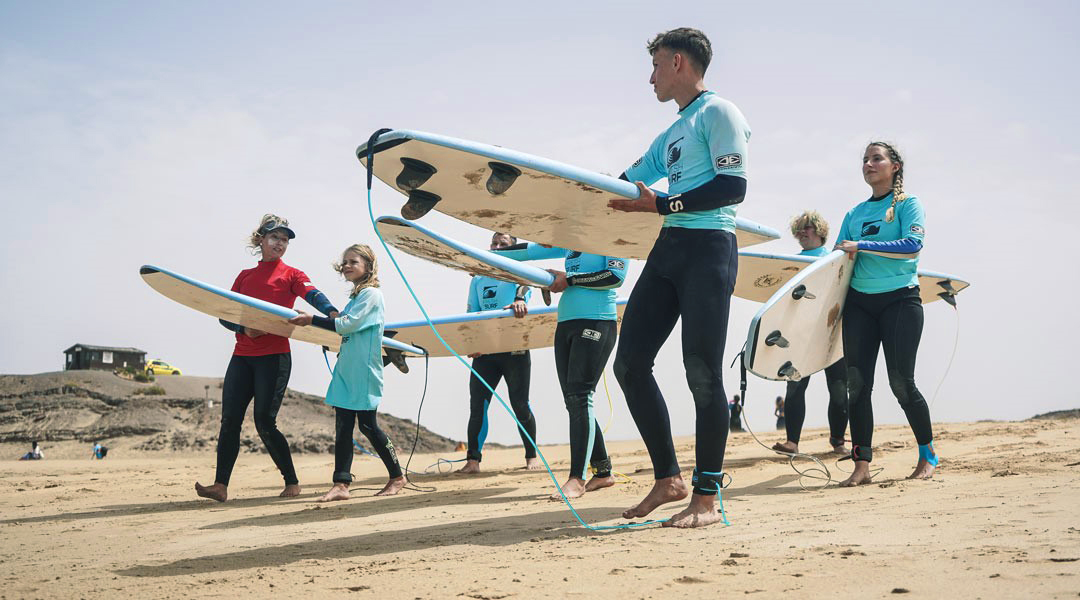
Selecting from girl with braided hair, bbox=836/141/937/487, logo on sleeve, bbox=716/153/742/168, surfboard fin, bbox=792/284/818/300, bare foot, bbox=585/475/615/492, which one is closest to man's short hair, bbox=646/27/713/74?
logo on sleeve, bbox=716/153/742/168

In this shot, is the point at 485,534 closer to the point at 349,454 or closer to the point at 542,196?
the point at 542,196

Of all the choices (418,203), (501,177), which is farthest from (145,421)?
(501,177)

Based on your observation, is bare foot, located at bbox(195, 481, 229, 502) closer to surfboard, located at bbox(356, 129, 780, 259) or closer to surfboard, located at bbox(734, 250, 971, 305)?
surfboard, located at bbox(356, 129, 780, 259)

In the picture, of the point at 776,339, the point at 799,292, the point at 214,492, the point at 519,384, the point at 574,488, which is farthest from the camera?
the point at 519,384

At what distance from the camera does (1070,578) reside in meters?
2.15

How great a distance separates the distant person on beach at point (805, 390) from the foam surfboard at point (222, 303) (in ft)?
12.7

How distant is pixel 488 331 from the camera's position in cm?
690

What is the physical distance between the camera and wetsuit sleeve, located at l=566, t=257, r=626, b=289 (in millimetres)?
4910

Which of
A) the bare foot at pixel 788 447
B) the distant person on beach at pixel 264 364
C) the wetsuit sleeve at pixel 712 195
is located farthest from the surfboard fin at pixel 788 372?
the distant person on beach at pixel 264 364

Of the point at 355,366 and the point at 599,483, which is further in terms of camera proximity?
the point at 355,366

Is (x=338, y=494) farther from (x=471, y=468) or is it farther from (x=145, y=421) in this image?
(x=145, y=421)

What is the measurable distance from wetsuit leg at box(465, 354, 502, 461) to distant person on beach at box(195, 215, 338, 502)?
1.87 m

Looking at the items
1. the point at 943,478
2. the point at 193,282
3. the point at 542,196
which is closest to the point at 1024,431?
the point at 943,478

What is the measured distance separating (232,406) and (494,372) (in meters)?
2.40
